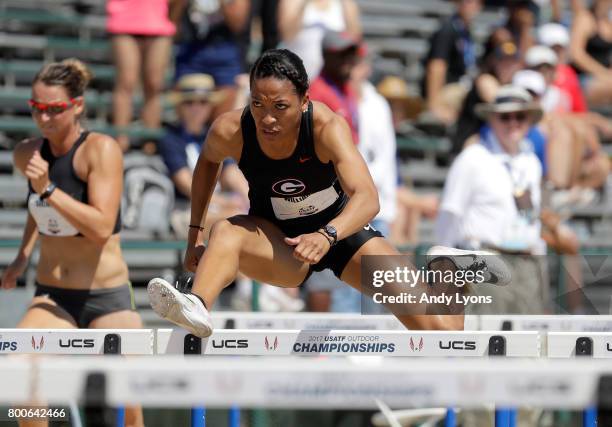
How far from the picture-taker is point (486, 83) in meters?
9.56

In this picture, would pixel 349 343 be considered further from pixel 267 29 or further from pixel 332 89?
pixel 267 29

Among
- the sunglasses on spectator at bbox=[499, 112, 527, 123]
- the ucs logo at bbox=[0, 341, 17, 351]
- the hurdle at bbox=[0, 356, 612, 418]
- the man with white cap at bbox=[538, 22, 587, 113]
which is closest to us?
the hurdle at bbox=[0, 356, 612, 418]

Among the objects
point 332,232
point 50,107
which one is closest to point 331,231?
point 332,232

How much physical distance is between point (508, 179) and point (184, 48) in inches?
132

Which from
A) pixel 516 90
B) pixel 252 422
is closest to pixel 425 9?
pixel 516 90

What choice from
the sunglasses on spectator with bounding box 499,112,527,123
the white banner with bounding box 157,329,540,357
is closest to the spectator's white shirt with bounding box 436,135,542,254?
the sunglasses on spectator with bounding box 499,112,527,123

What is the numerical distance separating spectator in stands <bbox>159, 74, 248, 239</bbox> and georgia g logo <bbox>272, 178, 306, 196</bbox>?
2938 millimetres

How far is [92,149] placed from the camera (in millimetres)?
6062

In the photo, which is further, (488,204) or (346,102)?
(346,102)

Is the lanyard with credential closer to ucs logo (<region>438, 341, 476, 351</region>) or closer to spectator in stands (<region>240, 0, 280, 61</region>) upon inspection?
spectator in stands (<region>240, 0, 280, 61</region>)

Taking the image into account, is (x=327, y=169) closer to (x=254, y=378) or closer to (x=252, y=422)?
(x=254, y=378)

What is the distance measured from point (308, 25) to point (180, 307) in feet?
17.2

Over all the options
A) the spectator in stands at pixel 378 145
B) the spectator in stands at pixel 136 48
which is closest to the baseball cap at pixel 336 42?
the spectator in stands at pixel 378 145

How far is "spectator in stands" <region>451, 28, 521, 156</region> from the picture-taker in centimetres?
948
